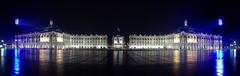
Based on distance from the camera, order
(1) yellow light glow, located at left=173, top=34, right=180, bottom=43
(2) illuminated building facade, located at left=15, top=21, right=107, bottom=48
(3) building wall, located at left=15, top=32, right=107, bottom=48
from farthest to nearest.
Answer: (1) yellow light glow, located at left=173, top=34, right=180, bottom=43 < (2) illuminated building facade, located at left=15, top=21, right=107, bottom=48 < (3) building wall, located at left=15, top=32, right=107, bottom=48

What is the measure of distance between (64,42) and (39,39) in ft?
47.6

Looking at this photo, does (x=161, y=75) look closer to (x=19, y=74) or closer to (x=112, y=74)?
(x=112, y=74)

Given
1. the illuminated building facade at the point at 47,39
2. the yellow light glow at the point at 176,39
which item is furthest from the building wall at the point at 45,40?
the yellow light glow at the point at 176,39

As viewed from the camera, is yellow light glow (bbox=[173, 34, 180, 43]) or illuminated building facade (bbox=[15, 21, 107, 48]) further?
yellow light glow (bbox=[173, 34, 180, 43])

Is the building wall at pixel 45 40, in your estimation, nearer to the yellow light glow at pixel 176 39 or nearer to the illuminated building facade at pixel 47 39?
the illuminated building facade at pixel 47 39

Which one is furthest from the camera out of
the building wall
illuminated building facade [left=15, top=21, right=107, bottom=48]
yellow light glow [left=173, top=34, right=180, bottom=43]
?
yellow light glow [left=173, top=34, right=180, bottom=43]

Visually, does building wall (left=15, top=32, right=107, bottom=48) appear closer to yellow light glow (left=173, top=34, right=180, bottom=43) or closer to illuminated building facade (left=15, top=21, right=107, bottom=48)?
illuminated building facade (left=15, top=21, right=107, bottom=48)

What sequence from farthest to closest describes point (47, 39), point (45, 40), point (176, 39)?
point (176, 39) < point (45, 40) < point (47, 39)

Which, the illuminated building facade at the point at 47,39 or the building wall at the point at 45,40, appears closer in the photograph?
the building wall at the point at 45,40

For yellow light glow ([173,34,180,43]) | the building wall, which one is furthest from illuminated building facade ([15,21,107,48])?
yellow light glow ([173,34,180,43])

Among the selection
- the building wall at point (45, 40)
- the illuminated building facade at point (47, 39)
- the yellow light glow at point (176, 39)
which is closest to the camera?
the building wall at point (45, 40)

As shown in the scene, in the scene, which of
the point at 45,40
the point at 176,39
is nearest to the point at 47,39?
the point at 45,40

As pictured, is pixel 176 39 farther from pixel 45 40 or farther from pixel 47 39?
pixel 45 40

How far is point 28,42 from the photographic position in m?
194
